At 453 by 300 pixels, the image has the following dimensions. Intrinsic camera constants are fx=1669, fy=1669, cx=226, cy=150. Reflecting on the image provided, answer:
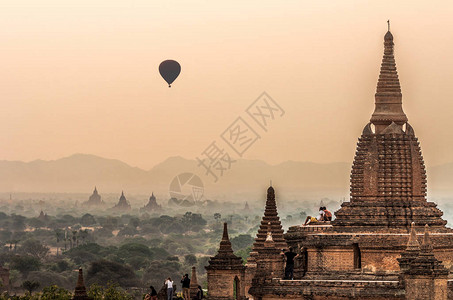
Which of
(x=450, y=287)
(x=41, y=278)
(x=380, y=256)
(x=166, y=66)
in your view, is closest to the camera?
(x=450, y=287)

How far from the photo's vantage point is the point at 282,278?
60031 millimetres

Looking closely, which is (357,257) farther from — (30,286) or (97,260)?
(97,260)

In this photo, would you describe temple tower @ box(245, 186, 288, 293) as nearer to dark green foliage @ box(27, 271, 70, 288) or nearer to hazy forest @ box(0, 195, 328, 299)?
hazy forest @ box(0, 195, 328, 299)

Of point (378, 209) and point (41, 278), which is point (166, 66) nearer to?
point (378, 209)

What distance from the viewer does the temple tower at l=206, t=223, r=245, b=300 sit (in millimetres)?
58844

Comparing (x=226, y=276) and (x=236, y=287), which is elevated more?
(x=226, y=276)

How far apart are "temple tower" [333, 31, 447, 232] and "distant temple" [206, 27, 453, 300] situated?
0.04m

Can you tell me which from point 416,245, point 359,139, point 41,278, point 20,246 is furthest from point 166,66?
point 20,246

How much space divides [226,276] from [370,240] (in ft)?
18.3

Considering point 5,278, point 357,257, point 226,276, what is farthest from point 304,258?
point 5,278

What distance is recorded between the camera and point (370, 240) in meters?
60.7

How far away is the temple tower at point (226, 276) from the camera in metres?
58.8

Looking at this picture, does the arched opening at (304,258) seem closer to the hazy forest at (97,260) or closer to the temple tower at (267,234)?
the temple tower at (267,234)

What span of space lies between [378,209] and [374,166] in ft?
6.01
